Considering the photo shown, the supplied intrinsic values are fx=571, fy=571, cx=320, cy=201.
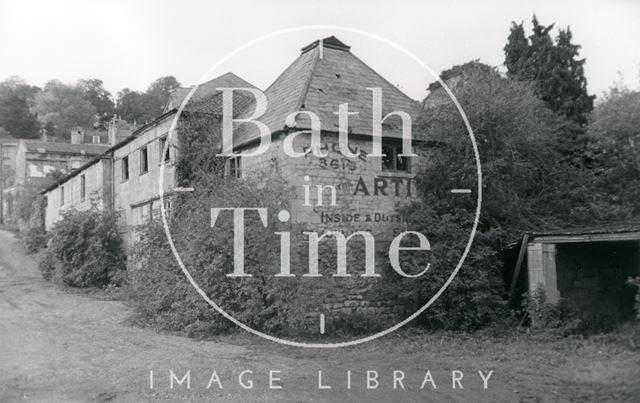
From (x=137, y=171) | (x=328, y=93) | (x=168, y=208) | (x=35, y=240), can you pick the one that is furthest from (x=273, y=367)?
(x=35, y=240)

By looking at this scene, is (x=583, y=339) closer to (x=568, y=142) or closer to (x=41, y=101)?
(x=568, y=142)

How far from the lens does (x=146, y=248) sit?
1557 centimetres

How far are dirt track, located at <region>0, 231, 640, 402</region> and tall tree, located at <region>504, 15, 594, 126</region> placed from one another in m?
12.8

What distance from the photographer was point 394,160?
15898mm

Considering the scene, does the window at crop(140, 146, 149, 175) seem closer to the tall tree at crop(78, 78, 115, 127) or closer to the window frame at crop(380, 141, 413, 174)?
the window frame at crop(380, 141, 413, 174)

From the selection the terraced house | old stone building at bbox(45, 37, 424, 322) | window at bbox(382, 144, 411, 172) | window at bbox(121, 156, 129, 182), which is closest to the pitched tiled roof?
window at bbox(121, 156, 129, 182)

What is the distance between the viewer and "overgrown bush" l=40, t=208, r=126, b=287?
21312 mm

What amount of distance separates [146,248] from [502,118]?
401 inches

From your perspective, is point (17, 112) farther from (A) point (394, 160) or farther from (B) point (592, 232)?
(B) point (592, 232)

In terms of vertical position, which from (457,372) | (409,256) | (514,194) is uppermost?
(514,194)

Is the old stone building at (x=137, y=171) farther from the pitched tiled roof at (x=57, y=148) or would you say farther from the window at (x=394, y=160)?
the pitched tiled roof at (x=57, y=148)

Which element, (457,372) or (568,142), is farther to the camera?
(568,142)

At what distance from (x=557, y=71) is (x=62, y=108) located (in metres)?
67.6

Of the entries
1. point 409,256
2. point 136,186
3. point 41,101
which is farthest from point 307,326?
point 41,101
